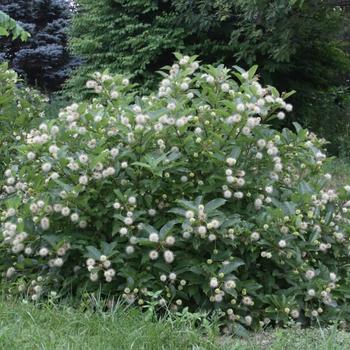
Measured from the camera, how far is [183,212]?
371cm

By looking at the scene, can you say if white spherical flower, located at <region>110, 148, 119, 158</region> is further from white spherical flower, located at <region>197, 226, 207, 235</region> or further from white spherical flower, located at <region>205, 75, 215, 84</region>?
white spherical flower, located at <region>205, 75, 215, 84</region>

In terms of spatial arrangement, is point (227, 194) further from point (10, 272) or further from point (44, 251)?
point (10, 272)

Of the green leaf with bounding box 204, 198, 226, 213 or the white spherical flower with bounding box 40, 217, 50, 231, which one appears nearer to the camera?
the green leaf with bounding box 204, 198, 226, 213

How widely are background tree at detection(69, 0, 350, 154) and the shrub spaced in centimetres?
387

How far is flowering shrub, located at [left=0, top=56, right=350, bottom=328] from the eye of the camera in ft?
12.3

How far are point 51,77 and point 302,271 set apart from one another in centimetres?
1255

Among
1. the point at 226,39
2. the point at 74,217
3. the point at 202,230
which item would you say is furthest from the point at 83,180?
the point at 226,39

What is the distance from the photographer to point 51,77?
1538 cm

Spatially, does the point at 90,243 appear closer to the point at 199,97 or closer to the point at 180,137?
the point at 180,137

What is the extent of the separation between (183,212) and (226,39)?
7.30m

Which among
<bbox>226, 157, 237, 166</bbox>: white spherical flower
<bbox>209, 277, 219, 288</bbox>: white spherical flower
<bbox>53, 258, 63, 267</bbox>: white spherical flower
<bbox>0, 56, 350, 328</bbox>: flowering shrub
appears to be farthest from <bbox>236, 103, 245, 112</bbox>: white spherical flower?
<bbox>53, 258, 63, 267</bbox>: white spherical flower

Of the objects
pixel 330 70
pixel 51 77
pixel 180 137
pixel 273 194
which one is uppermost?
pixel 180 137

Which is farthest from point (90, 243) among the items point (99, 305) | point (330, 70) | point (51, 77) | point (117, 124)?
point (51, 77)

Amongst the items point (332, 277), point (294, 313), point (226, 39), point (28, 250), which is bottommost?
point (226, 39)
